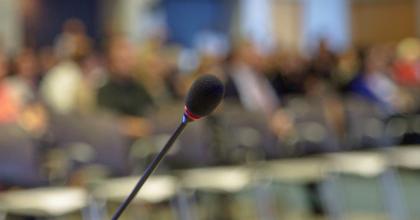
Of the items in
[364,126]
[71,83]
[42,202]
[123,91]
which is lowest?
[42,202]

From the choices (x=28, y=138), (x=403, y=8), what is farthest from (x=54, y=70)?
(x=403, y=8)

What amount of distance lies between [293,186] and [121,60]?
2025 mm

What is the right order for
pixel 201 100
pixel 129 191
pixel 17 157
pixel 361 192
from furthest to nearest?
pixel 361 192
pixel 129 191
pixel 17 157
pixel 201 100

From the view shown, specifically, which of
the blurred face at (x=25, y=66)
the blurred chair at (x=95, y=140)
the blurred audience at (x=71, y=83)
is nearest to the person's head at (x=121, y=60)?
the blurred audience at (x=71, y=83)

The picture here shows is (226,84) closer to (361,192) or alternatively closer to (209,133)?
(209,133)

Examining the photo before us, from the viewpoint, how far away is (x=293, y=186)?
21.9ft

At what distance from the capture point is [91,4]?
33.1 feet

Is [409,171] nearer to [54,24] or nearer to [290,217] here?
[290,217]

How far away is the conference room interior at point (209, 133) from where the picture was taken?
4.63 m

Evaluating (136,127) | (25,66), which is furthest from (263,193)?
(25,66)

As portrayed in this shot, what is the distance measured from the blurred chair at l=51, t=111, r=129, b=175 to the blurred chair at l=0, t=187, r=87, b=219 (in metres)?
0.41

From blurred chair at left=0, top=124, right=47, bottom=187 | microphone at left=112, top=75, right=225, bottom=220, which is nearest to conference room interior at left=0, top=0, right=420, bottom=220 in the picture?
blurred chair at left=0, top=124, right=47, bottom=187

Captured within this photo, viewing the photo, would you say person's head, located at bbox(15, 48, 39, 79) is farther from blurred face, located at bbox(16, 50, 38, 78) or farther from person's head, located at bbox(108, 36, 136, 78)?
person's head, located at bbox(108, 36, 136, 78)

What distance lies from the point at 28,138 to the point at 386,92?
4011 mm
